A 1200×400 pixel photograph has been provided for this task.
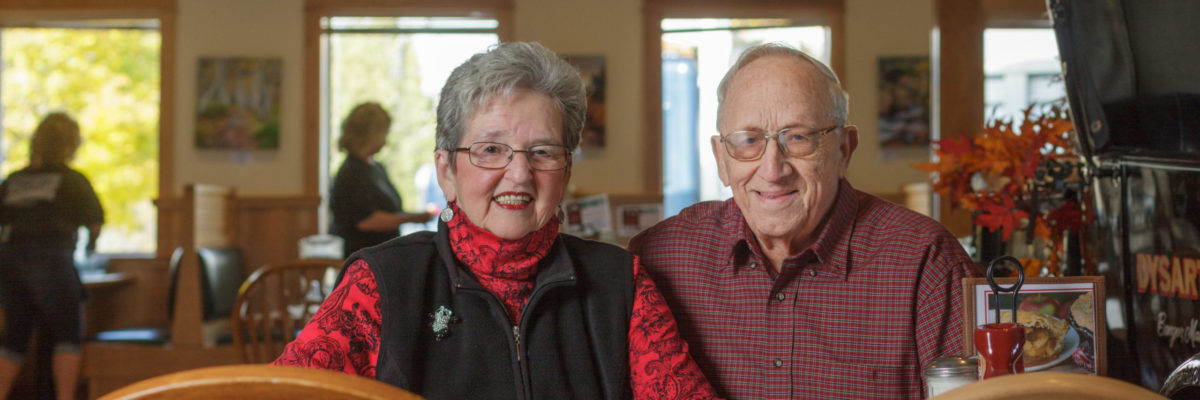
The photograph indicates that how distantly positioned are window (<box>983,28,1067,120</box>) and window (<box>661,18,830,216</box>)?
1.12 meters

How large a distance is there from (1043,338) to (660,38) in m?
5.71

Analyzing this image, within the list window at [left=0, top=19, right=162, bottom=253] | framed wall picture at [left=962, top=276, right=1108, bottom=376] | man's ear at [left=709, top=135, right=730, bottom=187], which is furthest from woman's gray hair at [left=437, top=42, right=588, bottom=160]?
window at [left=0, top=19, right=162, bottom=253]

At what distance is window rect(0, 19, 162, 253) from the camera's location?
8312 mm

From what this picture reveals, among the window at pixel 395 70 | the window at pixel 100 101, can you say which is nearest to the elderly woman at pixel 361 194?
the window at pixel 395 70

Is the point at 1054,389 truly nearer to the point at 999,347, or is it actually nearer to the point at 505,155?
the point at 999,347

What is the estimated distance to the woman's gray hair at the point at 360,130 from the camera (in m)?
4.29

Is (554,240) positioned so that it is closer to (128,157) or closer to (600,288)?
(600,288)

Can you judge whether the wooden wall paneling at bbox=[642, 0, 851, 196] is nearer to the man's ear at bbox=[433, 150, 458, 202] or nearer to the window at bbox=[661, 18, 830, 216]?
the window at bbox=[661, 18, 830, 216]

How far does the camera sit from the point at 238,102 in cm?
664

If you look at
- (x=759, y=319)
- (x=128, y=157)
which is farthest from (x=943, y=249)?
(x=128, y=157)

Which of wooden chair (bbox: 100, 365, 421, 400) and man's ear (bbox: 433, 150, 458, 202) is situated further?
man's ear (bbox: 433, 150, 458, 202)

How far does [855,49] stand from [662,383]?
222 inches

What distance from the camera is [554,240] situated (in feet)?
4.91

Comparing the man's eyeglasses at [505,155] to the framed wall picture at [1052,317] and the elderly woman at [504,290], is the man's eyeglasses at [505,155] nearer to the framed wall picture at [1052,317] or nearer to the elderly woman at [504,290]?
the elderly woman at [504,290]
